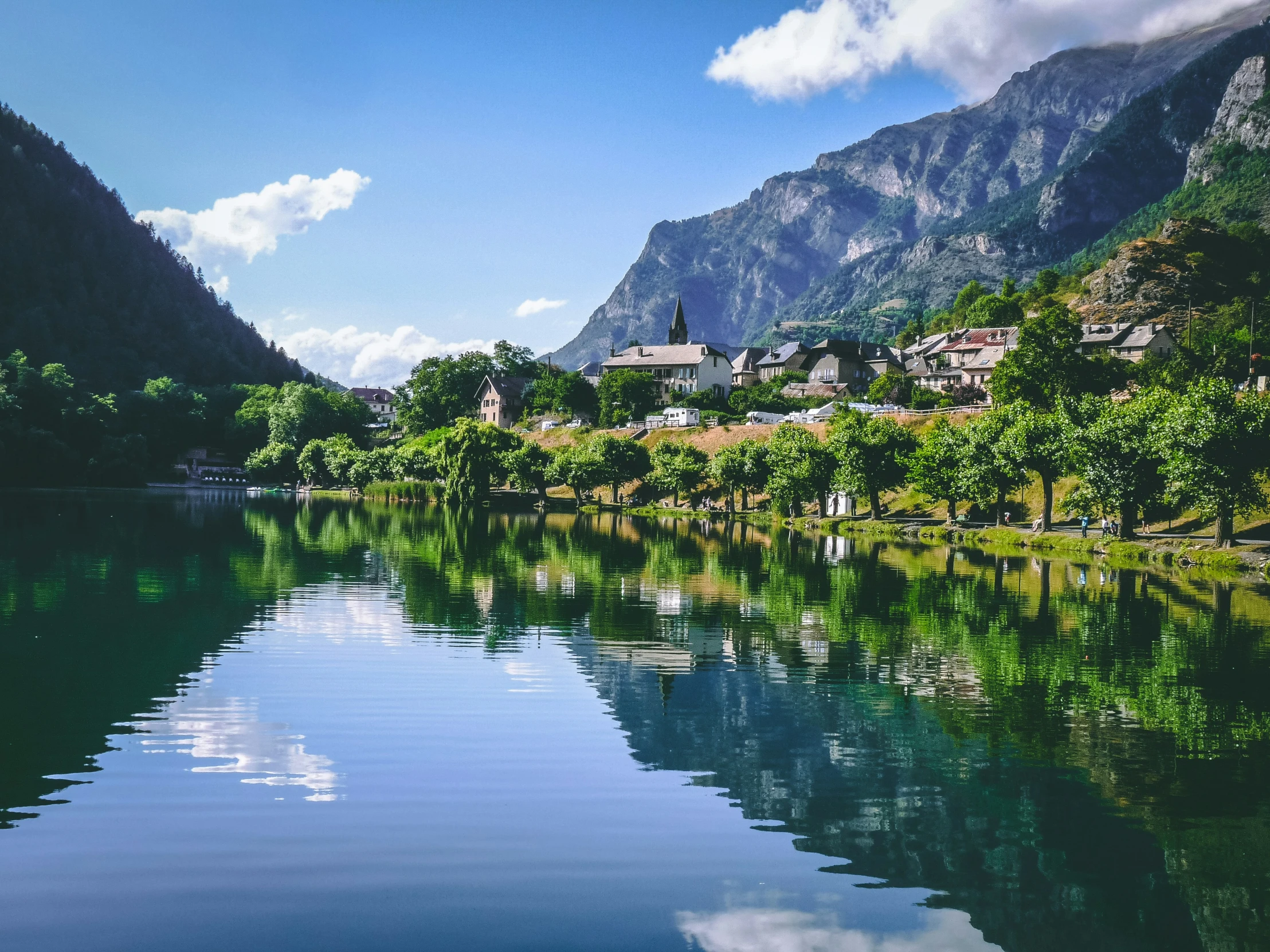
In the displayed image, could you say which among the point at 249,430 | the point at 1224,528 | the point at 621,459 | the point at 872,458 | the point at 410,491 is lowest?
the point at 1224,528

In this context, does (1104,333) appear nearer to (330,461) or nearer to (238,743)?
(330,461)

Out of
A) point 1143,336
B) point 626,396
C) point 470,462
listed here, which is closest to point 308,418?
point 626,396

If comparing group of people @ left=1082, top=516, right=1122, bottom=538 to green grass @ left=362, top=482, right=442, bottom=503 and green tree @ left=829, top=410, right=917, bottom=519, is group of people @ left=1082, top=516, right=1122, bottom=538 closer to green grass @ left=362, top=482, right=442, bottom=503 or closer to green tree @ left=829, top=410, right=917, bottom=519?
green tree @ left=829, top=410, right=917, bottom=519

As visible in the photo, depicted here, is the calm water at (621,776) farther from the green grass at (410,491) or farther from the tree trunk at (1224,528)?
the green grass at (410,491)

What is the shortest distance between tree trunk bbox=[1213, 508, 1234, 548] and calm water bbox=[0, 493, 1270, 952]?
25.4 meters

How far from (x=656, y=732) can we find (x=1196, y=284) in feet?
667

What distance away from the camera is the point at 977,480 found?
3145 inches

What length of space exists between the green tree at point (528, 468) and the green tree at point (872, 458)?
45690 millimetres

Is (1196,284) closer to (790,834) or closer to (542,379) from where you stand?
(542,379)

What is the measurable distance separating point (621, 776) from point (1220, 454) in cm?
5411

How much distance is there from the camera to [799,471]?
99.8 metres

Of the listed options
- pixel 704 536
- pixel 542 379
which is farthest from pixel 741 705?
pixel 542 379

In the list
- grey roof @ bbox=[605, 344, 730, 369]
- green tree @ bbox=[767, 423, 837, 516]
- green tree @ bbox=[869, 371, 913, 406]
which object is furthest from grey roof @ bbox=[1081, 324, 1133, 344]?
green tree @ bbox=[767, 423, 837, 516]

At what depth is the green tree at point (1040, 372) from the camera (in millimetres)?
117875
